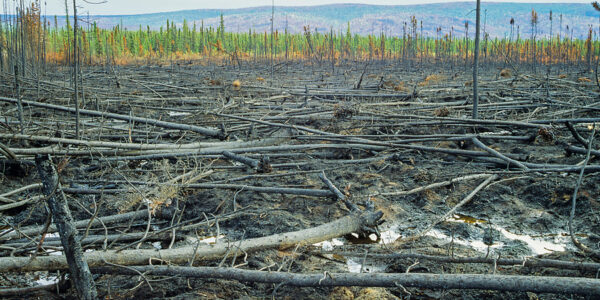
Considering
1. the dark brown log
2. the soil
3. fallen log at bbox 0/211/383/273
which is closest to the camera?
the dark brown log

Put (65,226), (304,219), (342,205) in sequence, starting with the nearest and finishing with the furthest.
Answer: (65,226), (304,219), (342,205)

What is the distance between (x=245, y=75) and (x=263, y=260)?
16262 mm

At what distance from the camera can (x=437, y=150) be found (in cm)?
492

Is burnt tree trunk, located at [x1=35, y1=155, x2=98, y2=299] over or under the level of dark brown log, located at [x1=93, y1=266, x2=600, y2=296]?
over

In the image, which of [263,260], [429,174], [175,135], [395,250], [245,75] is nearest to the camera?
[263,260]

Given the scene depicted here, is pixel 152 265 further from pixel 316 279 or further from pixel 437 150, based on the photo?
pixel 437 150

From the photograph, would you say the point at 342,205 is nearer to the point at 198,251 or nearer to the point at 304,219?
the point at 304,219

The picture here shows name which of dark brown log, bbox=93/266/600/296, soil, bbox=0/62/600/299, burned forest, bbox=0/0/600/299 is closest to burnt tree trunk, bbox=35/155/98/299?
burned forest, bbox=0/0/600/299

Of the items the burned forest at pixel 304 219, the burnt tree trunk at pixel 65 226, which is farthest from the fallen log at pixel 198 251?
the burnt tree trunk at pixel 65 226

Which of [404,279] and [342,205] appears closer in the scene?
[404,279]

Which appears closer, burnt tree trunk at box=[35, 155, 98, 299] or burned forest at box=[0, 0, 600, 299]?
burnt tree trunk at box=[35, 155, 98, 299]

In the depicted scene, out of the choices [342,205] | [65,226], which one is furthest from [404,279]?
[342,205]


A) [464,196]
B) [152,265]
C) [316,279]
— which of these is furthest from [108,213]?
[464,196]

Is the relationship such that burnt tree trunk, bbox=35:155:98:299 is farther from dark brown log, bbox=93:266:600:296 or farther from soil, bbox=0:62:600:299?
dark brown log, bbox=93:266:600:296
